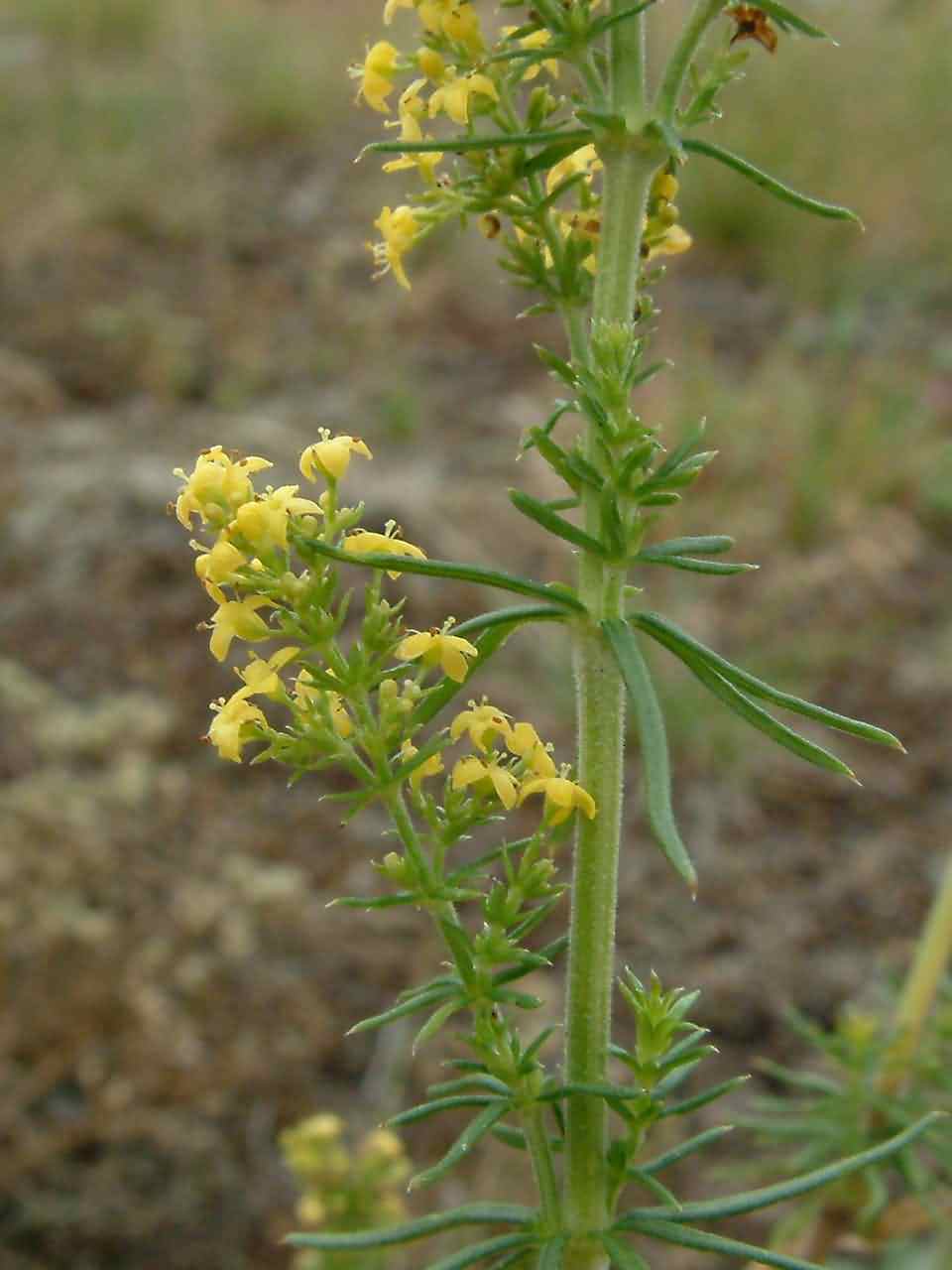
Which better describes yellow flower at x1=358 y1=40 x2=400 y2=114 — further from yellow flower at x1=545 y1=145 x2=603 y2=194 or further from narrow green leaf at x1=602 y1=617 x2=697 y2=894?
narrow green leaf at x1=602 y1=617 x2=697 y2=894

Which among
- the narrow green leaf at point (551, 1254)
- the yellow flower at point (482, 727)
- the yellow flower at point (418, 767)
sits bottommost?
the narrow green leaf at point (551, 1254)

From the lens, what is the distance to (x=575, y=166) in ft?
4.53

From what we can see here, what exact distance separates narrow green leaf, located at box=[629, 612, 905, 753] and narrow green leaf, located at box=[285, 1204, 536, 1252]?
1.76 ft

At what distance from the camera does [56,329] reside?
6492mm

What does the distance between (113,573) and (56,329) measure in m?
2.15

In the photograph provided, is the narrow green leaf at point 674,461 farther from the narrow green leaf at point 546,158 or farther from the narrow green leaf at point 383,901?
the narrow green leaf at point 383,901

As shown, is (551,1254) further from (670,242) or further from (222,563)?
(670,242)

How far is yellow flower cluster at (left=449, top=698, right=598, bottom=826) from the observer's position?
1.23m

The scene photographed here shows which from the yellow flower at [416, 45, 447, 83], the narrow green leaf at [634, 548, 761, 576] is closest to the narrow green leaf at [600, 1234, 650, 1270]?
the narrow green leaf at [634, 548, 761, 576]

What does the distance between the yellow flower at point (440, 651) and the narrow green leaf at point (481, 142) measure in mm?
398

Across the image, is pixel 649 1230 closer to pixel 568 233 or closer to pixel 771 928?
pixel 568 233

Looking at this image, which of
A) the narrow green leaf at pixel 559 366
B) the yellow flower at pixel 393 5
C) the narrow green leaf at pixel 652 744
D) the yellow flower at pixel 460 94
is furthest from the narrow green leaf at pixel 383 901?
the yellow flower at pixel 393 5

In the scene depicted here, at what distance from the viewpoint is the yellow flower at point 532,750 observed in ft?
4.17

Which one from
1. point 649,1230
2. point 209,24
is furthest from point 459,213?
point 209,24
